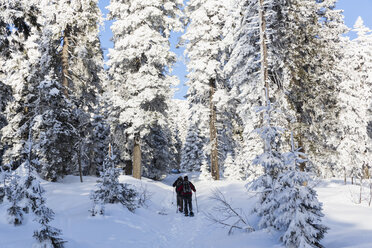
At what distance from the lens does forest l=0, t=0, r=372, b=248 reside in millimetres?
9961

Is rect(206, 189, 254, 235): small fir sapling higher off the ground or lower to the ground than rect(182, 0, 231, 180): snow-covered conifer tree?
lower

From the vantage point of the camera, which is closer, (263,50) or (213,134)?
(263,50)

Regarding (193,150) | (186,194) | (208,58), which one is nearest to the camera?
(186,194)

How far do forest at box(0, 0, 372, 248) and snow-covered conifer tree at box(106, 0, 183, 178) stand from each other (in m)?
0.09

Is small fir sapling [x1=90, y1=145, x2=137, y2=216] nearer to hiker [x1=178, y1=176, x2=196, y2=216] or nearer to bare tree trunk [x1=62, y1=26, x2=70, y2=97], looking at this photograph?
hiker [x1=178, y1=176, x2=196, y2=216]

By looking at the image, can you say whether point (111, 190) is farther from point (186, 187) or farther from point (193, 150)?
point (193, 150)

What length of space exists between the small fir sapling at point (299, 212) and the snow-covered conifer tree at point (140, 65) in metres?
12.5

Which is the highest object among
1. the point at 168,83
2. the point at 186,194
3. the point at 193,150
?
the point at 168,83

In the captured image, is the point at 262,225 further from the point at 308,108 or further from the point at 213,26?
the point at 213,26

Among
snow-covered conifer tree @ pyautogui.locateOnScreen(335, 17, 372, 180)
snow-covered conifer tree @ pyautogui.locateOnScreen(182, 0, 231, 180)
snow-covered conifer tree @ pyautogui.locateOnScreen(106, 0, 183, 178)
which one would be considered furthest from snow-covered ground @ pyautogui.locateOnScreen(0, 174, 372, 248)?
snow-covered conifer tree @ pyautogui.locateOnScreen(335, 17, 372, 180)

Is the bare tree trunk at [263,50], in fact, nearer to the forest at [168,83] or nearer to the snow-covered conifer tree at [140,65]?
the forest at [168,83]

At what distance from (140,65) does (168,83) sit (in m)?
2.42

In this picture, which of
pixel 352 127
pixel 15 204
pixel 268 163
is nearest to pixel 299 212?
pixel 268 163

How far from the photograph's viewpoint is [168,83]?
1786cm
